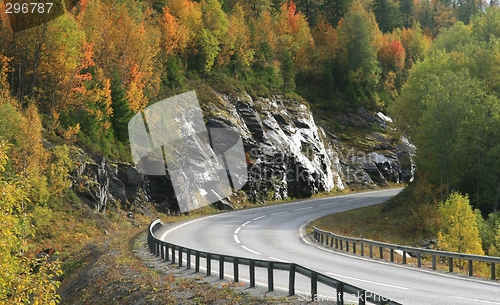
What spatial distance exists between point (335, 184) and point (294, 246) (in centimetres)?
3813

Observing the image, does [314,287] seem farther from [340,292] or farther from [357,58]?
A: [357,58]

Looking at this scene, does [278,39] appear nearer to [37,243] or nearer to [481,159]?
[481,159]

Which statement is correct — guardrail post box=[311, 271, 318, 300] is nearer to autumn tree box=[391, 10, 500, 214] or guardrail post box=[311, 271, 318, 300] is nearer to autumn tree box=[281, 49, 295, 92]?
autumn tree box=[391, 10, 500, 214]

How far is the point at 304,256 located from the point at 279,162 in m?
33.2

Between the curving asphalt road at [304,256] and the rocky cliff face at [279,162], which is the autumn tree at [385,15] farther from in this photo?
the curving asphalt road at [304,256]

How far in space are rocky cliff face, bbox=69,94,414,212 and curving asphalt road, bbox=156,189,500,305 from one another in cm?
570

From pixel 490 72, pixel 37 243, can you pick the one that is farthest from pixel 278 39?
pixel 37 243

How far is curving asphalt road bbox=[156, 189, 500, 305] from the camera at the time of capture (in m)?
12.5

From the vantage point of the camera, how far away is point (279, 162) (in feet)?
177

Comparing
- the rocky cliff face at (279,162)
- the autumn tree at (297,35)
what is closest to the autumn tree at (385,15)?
the autumn tree at (297,35)

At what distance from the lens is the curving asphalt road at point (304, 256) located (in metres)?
12.5

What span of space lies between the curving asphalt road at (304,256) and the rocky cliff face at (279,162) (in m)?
5.70

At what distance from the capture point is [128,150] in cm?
4241

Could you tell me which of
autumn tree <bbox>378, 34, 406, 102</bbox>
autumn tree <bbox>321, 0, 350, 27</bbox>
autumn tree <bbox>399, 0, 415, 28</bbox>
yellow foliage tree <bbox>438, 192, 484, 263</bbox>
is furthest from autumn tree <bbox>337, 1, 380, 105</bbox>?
yellow foliage tree <bbox>438, 192, 484, 263</bbox>
